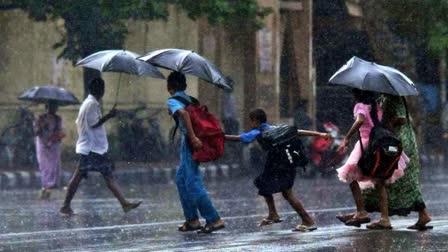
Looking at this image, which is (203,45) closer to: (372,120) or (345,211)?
(345,211)

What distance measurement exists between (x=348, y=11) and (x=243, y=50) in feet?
14.9

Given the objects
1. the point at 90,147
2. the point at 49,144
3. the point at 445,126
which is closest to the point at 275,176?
the point at 90,147

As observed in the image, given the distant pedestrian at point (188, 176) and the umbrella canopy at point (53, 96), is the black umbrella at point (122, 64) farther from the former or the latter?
the umbrella canopy at point (53, 96)

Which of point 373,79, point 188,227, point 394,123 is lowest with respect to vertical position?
point 188,227

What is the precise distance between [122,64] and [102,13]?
41.3 feet

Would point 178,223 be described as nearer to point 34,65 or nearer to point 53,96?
point 53,96

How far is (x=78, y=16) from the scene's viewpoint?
28.0 m

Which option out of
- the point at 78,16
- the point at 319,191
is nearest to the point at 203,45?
the point at 78,16

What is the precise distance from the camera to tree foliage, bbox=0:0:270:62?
90.0ft

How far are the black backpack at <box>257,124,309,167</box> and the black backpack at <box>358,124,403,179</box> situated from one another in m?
0.57

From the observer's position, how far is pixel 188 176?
1286 cm

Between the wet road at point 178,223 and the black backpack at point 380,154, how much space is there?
0.52 meters

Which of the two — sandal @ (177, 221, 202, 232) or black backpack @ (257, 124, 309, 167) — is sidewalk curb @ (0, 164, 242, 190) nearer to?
sandal @ (177, 221, 202, 232)

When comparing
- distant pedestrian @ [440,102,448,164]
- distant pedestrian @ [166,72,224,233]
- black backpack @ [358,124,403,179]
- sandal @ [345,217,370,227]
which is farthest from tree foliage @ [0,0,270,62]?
black backpack @ [358,124,403,179]
